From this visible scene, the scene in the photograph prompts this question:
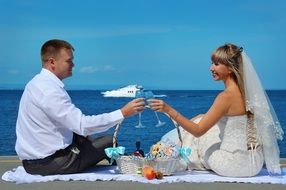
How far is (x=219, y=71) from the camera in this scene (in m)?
5.96

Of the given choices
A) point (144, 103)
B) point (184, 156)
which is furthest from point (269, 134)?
point (144, 103)

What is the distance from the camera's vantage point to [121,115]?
18.2 feet

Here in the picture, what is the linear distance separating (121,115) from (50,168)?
37.4 inches

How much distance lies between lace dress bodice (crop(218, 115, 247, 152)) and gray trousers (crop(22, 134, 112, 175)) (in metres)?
1.29

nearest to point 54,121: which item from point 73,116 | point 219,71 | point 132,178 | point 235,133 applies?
point 73,116

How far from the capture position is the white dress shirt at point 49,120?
5.50 m

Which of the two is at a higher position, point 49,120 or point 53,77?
point 53,77

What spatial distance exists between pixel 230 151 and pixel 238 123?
12.0 inches

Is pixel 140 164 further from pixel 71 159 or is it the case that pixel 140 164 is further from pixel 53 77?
pixel 53 77

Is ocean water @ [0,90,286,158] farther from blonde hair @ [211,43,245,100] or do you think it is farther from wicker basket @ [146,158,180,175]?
blonde hair @ [211,43,245,100]

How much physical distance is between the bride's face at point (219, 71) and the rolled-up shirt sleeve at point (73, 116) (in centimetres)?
114

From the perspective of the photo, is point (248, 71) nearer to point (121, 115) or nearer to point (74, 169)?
point (121, 115)

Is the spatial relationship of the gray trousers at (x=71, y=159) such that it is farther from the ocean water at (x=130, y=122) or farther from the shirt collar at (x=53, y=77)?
the ocean water at (x=130, y=122)

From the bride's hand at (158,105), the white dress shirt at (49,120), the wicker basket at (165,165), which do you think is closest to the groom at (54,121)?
the white dress shirt at (49,120)
